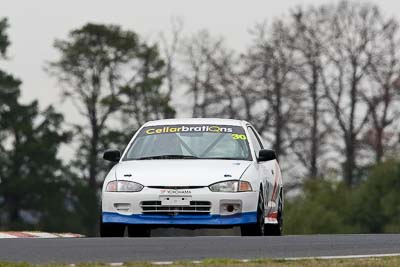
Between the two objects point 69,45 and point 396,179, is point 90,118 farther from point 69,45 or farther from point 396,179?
point 396,179

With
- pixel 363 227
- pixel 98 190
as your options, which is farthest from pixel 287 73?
pixel 98 190

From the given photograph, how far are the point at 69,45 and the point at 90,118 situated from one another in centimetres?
499

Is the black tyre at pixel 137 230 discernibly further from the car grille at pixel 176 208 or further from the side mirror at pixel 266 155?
the side mirror at pixel 266 155

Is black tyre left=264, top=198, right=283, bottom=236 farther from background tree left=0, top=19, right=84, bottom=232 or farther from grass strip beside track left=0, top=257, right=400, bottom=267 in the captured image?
background tree left=0, top=19, right=84, bottom=232

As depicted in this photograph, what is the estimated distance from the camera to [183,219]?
57.4 feet

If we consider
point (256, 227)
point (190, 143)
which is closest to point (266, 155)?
point (190, 143)

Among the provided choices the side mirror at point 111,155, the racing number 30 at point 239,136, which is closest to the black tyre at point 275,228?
the racing number 30 at point 239,136

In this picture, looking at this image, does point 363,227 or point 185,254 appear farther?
point 363,227

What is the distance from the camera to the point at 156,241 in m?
15.4

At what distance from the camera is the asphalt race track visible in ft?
44.5

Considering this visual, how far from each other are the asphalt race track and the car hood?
4.74 ft

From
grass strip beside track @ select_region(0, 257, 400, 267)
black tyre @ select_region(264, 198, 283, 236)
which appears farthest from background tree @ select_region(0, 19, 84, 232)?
grass strip beside track @ select_region(0, 257, 400, 267)

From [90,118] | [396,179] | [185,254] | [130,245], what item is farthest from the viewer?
[90,118]

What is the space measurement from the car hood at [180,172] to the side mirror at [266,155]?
43cm
